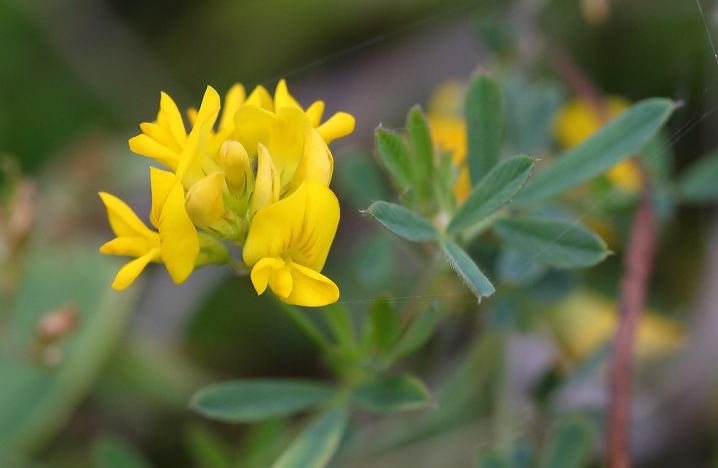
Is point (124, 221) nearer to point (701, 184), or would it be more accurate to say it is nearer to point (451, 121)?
point (451, 121)

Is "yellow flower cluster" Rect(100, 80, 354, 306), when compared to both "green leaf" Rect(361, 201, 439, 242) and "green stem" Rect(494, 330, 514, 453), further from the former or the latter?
"green stem" Rect(494, 330, 514, 453)

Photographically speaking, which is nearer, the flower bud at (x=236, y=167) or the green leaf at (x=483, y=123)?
the flower bud at (x=236, y=167)

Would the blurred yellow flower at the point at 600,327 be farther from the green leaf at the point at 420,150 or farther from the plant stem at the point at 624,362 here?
the green leaf at the point at 420,150

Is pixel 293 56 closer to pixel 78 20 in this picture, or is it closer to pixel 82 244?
pixel 78 20

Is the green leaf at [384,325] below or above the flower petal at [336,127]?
below

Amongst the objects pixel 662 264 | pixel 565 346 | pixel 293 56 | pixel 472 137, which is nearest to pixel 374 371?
pixel 472 137

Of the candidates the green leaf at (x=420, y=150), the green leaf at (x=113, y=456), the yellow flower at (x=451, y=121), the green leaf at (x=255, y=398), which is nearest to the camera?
the green leaf at (x=420, y=150)

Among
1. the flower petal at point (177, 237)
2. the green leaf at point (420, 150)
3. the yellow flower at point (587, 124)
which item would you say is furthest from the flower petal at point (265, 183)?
the yellow flower at point (587, 124)
